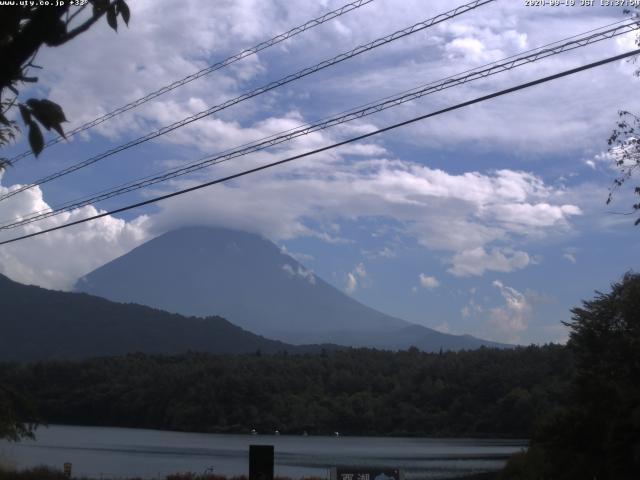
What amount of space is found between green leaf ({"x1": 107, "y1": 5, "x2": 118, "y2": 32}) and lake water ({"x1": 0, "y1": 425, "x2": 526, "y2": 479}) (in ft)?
101

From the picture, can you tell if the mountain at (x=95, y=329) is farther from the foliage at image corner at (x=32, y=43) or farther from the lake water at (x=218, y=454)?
the foliage at image corner at (x=32, y=43)

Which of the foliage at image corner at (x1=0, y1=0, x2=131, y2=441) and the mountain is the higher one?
the mountain

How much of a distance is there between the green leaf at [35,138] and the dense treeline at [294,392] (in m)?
68.4

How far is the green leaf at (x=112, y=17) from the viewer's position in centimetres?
449

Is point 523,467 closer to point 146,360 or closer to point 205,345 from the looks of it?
point 146,360

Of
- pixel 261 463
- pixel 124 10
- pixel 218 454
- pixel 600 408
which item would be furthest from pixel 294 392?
pixel 124 10

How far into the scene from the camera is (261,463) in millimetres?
14016

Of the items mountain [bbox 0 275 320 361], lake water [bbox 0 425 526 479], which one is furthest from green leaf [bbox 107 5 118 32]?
mountain [bbox 0 275 320 361]

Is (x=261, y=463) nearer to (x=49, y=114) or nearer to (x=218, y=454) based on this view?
(x=49, y=114)

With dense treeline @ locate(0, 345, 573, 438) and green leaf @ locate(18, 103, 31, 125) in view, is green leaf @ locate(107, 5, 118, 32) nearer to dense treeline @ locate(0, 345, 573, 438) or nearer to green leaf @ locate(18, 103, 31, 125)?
green leaf @ locate(18, 103, 31, 125)

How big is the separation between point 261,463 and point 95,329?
534 ft

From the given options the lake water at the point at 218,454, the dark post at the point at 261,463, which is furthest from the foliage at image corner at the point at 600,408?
the lake water at the point at 218,454

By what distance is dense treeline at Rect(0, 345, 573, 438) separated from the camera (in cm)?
7525

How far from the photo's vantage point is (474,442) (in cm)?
7075
